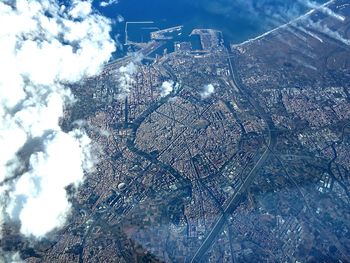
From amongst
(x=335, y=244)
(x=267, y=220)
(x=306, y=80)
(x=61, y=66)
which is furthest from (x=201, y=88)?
(x=335, y=244)

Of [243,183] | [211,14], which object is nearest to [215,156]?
[243,183]

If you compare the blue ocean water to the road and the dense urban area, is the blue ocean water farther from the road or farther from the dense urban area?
the road

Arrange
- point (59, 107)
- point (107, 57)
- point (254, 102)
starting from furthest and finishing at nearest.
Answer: point (107, 57), point (254, 102), point (59, 107)

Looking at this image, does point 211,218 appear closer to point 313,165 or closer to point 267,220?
point 267,220

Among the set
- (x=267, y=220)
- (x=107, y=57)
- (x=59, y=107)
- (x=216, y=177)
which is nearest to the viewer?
(x=267, y=220)

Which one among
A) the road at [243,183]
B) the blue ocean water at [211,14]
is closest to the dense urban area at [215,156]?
the road at [243,183]

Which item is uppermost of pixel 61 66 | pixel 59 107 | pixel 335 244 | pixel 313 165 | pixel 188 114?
pixel 61 66

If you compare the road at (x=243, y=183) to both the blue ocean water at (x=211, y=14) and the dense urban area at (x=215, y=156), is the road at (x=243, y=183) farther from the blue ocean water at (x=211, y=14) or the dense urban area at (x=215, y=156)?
the blue ocean water at (x=211, y=14)
